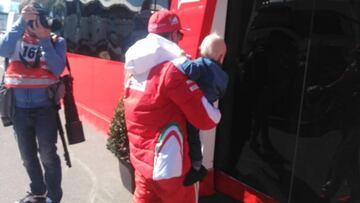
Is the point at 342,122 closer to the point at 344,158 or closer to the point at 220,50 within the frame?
the point at 344,158

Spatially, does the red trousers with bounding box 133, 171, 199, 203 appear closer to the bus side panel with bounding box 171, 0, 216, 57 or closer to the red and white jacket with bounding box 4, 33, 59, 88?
the red and white jacket with bounding box 4, 33, 59, 88

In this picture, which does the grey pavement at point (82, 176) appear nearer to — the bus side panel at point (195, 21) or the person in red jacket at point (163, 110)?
the bus side panel at point (195, 21)

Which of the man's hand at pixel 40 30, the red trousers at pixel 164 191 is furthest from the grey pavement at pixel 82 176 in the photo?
the man's hand at pixel 40 30

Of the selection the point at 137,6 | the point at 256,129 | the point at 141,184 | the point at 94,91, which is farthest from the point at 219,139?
the point at 94,91

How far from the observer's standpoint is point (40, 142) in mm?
3865

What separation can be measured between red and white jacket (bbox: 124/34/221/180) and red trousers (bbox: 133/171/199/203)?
69 millimetres

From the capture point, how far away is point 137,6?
5.47 m

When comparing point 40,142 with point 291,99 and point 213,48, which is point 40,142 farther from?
point 291,99

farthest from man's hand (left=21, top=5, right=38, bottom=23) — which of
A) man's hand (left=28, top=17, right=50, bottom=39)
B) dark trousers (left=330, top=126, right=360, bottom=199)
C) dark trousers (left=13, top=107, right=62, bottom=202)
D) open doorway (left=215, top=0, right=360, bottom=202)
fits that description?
dark trousers (left=330, top=126, right=360, bottom=199)

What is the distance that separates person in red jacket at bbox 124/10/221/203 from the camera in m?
2.60

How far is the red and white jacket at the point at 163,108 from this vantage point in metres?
2.59

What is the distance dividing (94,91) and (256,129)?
3.69 m

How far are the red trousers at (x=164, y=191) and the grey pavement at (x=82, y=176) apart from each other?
1.59 metres

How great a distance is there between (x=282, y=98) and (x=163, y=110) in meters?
1.43
